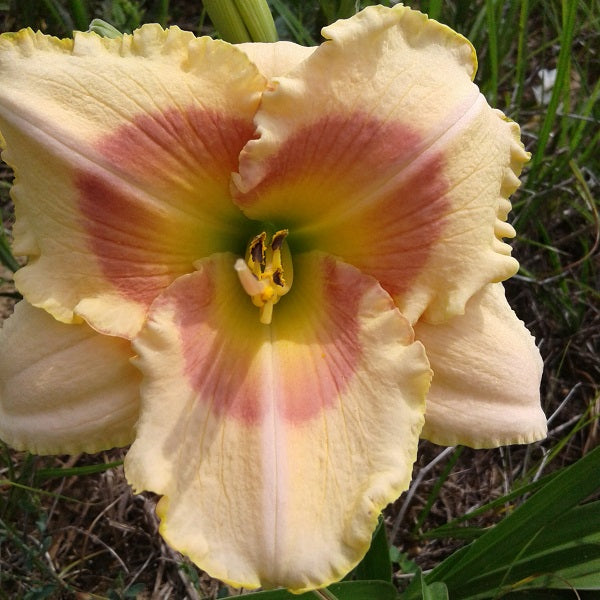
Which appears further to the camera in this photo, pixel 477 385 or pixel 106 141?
pixel 477 385

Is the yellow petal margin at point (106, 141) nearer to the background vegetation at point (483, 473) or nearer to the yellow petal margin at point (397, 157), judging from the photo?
the yellow petal margin at point (397, 157)

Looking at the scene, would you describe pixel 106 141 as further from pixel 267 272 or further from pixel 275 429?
pixel 275 429

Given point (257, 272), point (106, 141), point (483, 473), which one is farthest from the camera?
point (483, 473)

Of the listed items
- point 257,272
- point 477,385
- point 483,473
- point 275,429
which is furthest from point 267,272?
point 483,473

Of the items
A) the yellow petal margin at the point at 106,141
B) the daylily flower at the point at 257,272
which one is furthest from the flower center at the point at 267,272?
the yellow petal margin at the point at 106,141

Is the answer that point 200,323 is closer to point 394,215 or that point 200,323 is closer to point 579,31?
point 394,215
